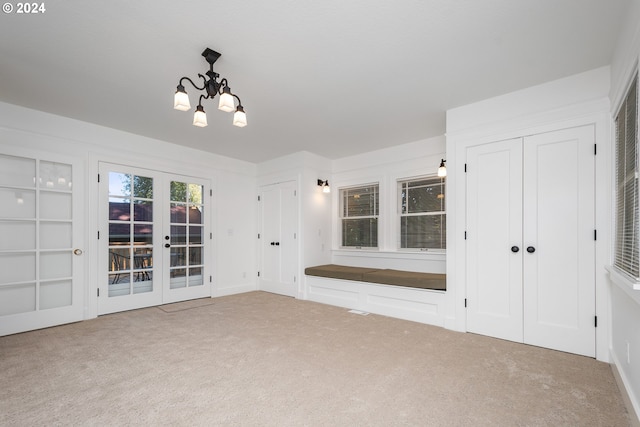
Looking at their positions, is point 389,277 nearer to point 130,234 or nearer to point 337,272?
point 337,272

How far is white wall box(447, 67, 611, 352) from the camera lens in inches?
103

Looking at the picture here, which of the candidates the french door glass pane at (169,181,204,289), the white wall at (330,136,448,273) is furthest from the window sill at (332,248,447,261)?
the french door glass pane at (169,181,204,289)

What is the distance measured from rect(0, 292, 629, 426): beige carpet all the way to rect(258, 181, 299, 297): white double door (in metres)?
1.83

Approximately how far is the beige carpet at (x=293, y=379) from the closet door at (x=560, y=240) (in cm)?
24

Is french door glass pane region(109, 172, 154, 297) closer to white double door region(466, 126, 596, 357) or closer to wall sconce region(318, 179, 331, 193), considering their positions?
wall sconce region(318, 179, 331, 193)

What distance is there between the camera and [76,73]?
8.91 ft

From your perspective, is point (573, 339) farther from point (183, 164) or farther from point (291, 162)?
point (183, 164)

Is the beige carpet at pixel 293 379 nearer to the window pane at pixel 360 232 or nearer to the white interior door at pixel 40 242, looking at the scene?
the white interior door at pixel 40 242

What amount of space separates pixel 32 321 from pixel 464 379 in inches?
181

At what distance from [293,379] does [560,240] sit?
2.74 metres

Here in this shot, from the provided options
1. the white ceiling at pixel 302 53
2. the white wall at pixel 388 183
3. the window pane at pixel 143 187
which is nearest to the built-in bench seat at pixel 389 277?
the white wall at pixel 388 183

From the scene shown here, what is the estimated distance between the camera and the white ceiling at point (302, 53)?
1969 millimetres

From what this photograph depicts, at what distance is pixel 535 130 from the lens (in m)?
2.98

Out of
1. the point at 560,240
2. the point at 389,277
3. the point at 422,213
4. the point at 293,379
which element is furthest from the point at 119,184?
the point at 560,240
